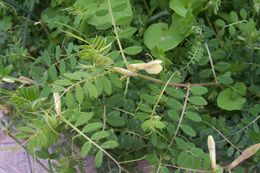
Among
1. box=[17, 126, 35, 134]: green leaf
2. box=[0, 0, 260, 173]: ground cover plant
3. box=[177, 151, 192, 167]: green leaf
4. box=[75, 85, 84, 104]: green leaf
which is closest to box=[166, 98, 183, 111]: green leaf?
box=[0, 0, 260, 173]: ground cover plant

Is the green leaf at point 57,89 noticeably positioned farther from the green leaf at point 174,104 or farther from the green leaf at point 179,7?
the green leaf at point 179,7

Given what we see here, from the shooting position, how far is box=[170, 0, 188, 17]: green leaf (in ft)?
4.69

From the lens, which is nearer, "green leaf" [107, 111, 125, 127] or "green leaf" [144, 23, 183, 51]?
"green leaf" [107, 111, 125, 127]

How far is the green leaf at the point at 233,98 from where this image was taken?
4.37ft

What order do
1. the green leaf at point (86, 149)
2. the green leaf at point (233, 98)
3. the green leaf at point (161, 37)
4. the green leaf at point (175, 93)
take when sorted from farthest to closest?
the green leaf at point (161, 37), the green leaf at point (233, 98), the green leaf at point (175, 93), the green leaf at point (86, 149)

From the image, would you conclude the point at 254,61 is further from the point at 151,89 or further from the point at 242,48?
the point at 151,89

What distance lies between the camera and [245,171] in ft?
4.20

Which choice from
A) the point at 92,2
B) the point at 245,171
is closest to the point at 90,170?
the point at 245,171


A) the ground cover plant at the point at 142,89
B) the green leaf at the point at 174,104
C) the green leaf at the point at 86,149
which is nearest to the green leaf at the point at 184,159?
the ground cover plant at the point at 142,89

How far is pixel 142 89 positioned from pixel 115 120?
5.1 inches

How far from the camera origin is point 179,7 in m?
1.44

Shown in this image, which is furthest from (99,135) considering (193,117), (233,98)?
(233,98)

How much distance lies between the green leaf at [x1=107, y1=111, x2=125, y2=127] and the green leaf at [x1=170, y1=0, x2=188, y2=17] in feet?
1.25

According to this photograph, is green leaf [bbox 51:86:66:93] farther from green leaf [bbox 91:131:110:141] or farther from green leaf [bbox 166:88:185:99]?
green leaf [bbox 166:88:185:99]
